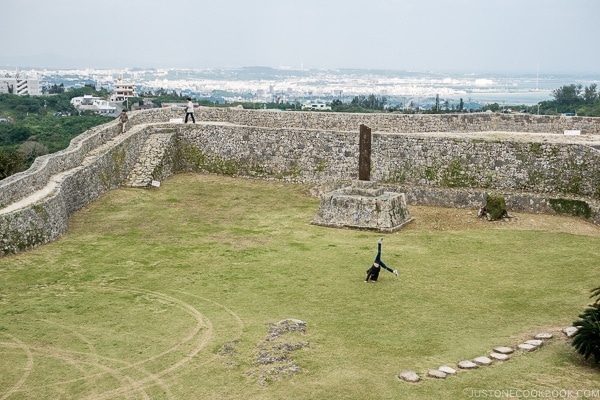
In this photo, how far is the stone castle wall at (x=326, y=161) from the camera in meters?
21.4

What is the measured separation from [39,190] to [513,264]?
43.8 feet

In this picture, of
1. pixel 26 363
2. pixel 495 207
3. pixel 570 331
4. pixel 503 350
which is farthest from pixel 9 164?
pixel 570 331

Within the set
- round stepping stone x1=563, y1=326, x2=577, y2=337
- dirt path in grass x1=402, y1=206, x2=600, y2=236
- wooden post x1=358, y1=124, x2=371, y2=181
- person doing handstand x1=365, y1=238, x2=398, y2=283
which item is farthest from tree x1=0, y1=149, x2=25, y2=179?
round stepping stone x1=563, y1=326, x2=577, y2=337

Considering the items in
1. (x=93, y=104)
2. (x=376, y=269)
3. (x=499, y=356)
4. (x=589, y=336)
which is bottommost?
(x=499, y=356)

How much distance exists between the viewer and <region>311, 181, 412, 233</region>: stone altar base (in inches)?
861

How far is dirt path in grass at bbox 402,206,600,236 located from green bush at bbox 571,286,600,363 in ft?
30.8

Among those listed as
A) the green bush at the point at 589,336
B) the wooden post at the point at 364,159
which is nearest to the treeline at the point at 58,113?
the wooden post at the point at 364,159

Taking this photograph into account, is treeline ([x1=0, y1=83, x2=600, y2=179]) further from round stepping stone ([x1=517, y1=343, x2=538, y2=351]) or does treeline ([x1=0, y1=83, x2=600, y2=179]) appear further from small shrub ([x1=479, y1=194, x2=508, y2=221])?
round stepping stone ([x1=517, y1=343, x2=538, y2=351])

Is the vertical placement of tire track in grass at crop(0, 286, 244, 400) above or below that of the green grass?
below

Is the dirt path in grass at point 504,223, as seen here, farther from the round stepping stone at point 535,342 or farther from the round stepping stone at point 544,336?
the round stepping stone at point 535,342

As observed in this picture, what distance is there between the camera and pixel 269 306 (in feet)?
49.8

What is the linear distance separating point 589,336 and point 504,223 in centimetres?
1031

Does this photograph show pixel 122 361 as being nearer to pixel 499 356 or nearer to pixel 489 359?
pixel 489 359

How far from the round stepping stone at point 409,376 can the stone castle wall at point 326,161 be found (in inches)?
434
